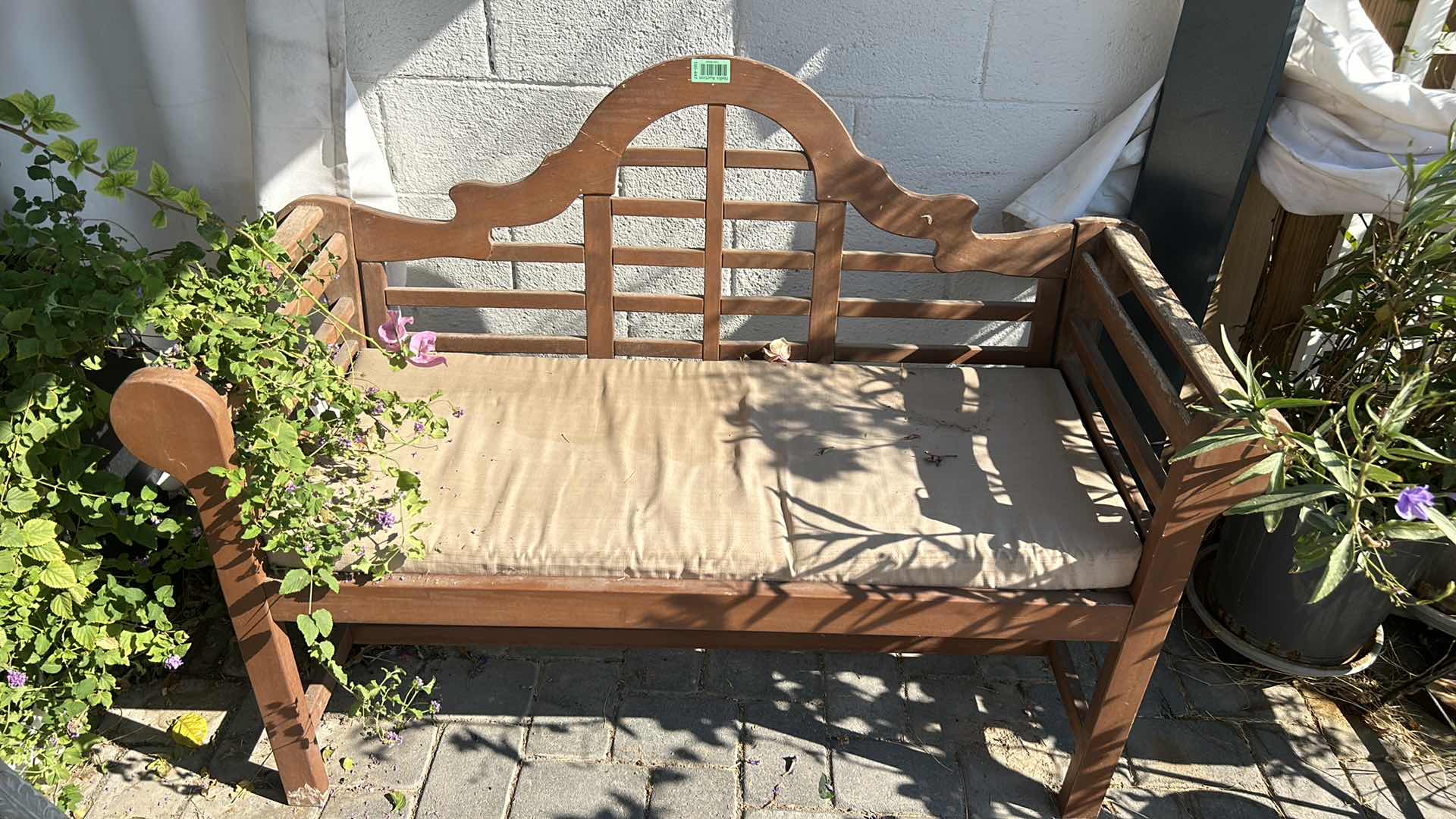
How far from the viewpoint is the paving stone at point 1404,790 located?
7.79 ft

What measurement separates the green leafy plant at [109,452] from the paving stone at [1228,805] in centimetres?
181

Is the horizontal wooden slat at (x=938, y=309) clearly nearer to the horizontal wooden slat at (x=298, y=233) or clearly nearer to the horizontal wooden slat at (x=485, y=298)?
the horizontal wooden slat at (x=485, y=298)

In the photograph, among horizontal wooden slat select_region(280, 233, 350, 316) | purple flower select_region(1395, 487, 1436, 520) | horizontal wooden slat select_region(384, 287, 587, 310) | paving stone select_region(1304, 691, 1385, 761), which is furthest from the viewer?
horizontal wooden slat select_region(384, 287, 587, 310)

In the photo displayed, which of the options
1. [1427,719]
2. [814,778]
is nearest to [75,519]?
[814,778]

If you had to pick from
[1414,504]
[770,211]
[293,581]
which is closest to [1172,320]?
[1414,504]

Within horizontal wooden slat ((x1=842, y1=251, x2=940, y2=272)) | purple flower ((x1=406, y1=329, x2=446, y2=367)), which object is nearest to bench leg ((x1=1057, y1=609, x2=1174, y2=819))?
horizontal wooden slat ((x1=842, y1=251, x2=940, y2=272))

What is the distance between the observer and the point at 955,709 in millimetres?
2545

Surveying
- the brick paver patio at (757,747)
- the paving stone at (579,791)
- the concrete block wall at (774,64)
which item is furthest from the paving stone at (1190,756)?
the concrete block wall at (774,64)

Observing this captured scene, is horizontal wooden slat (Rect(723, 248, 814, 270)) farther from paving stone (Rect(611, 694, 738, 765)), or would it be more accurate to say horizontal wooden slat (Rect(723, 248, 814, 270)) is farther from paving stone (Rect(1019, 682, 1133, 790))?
paving stone (Rect(1019, 682, 1133, 790))

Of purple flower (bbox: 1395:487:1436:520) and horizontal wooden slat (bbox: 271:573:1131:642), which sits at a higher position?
purple flower (bbox: 1395:487:1436:520)

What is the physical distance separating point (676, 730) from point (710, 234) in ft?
3.95

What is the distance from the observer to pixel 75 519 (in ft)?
7.29

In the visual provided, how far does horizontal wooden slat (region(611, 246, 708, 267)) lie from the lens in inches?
102

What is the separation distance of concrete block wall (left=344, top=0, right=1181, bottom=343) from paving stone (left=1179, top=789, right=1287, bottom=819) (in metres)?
1.58
